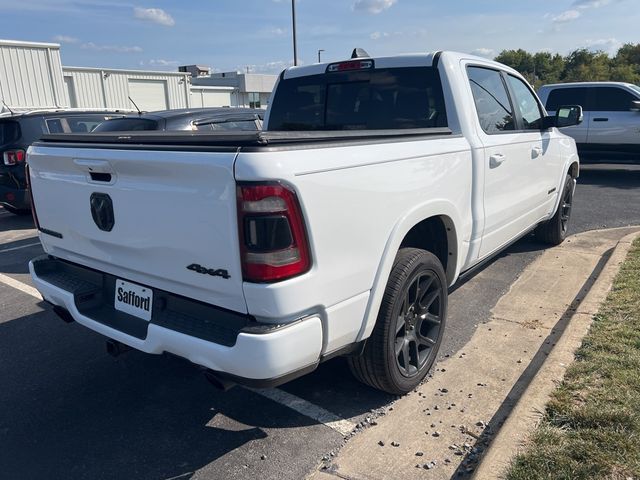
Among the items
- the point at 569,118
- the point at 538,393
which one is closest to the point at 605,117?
the point at 569,118

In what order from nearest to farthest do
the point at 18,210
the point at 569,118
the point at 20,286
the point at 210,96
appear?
the point at 569,118, the point at 20,286, the point at 18,210, the point at 210,96

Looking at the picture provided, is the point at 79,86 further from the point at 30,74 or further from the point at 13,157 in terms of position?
the point at 13,157

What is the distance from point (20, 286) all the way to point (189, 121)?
2.82 m

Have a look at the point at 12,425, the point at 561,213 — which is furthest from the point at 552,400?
the point at 561,213

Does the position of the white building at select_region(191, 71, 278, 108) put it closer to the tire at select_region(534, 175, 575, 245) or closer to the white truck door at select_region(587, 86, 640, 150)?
the white truck door at select_region(587, 86, 640, 150)

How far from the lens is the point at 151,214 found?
8.12 feet

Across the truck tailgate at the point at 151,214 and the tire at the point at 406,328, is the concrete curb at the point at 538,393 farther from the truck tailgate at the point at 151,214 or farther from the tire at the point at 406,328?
the truck tailgate at the point at 151,214

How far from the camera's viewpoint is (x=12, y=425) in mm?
3037

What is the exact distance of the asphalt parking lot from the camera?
105 inches

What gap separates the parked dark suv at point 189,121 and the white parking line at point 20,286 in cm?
217

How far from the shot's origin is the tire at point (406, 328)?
285 centimetres

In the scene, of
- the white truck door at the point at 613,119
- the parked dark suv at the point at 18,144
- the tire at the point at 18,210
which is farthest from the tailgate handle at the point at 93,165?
the white truck door at the point at 613,119

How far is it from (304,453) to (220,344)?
85cm

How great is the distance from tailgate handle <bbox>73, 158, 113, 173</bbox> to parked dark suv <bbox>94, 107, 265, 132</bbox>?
12.6ft
